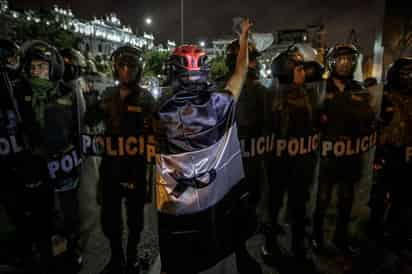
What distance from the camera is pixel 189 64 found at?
225 centimetres

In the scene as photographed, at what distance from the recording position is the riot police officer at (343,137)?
364cm

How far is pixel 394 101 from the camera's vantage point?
158 inches

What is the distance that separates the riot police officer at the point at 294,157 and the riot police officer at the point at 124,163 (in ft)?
5.40

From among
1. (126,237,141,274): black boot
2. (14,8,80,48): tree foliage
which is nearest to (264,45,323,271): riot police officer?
(126,237,141,274): black boot

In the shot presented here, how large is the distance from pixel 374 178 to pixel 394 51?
22.3 m

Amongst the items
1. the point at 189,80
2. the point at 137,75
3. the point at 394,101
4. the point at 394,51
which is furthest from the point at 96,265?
the point at 394,51

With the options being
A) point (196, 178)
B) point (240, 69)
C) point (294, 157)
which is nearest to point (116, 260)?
point (196, 178)

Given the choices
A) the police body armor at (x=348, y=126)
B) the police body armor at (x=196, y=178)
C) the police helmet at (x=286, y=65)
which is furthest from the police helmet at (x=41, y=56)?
the police body armor at (x=348, y=126)

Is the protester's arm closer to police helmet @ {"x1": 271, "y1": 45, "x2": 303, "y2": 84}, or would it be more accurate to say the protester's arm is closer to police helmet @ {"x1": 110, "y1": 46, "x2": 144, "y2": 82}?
police helmet @ {"x1": 110, "y1": 46, "x2": 144, "y2": 82}

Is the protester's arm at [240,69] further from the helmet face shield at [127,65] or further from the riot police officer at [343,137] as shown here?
the riot police officer at [343,137]

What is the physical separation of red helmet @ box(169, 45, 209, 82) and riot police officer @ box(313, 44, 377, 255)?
6.89 ft

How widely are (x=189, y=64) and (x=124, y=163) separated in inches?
66.5

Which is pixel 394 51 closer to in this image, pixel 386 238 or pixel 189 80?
pixel 386 238

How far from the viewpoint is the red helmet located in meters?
2.24
